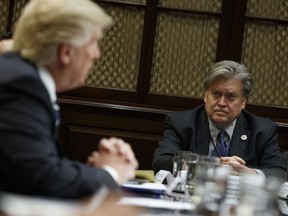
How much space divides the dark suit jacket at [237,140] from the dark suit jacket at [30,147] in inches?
81.1

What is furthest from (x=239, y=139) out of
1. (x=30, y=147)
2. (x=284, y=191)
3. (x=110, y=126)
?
(x=30, y=147)

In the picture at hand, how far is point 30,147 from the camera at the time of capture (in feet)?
6.52

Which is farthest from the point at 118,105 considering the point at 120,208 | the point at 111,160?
the point at 120,208

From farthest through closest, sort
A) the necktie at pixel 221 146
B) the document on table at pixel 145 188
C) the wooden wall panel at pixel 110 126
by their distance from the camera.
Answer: the wooden wall panel at pixel 110 126
the necktie at pixel 221 146
the document on table at pixel 145 188

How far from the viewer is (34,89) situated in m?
2.08

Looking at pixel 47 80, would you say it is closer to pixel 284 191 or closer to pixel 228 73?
pixel 284 191

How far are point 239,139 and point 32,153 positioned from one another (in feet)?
7.94

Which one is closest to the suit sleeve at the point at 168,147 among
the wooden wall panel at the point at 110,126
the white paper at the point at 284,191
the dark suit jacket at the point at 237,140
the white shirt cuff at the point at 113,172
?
the dark suit jacket at the point at 237,140

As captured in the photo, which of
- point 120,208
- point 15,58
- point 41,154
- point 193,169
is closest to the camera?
point 120,208

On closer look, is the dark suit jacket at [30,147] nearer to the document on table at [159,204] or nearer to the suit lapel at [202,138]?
the document on table at [159,204]

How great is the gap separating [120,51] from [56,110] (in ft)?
10.0

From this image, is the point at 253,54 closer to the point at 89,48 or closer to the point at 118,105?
the point at 118,105

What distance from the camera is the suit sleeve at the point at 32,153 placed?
1.98 meters

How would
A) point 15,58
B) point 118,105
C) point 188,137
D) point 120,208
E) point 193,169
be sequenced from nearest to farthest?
point 120,208, point 15,58, point 193,169, point 188,137, point 118,105
